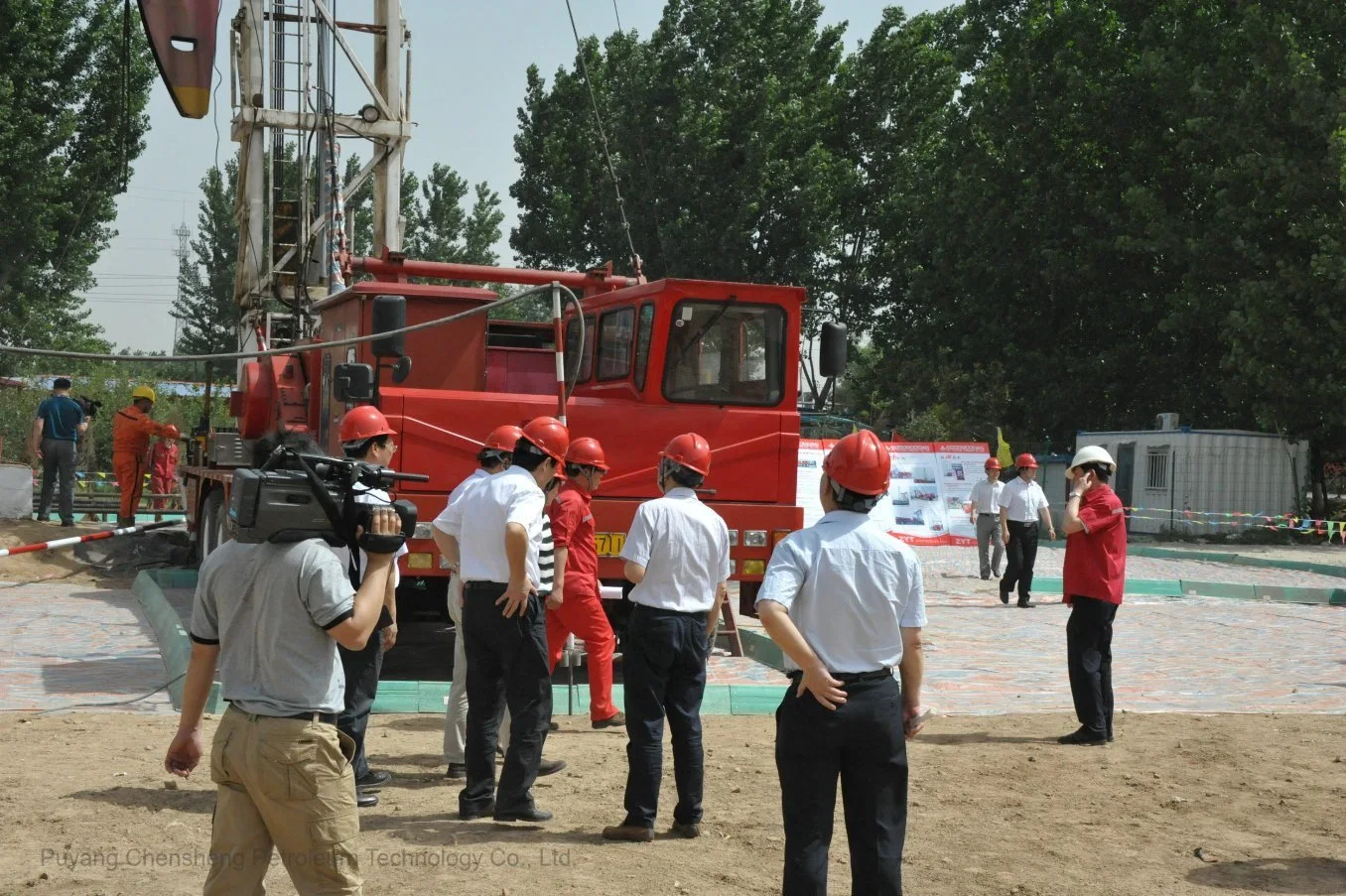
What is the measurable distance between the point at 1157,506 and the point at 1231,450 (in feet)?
6.52

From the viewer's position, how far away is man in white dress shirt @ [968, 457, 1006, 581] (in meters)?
20.0

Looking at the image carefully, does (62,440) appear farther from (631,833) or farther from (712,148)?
(712,148)

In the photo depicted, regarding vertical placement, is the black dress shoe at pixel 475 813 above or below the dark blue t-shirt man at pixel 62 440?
below

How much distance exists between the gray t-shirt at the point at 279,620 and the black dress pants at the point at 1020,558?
14151 millimetres

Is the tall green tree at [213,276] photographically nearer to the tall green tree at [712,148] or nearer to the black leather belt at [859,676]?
the tall green tree at [712,148]

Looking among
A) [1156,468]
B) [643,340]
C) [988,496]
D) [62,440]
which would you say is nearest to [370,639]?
[643,340]

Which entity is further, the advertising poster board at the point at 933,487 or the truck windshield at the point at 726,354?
the advertising poster board at the point at 933,487

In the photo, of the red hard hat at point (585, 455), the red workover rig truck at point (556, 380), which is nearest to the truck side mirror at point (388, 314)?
the red workover rig truck at point (556, 380)

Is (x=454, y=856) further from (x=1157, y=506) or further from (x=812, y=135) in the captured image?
(x=812, y=135)

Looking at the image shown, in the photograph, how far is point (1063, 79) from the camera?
133ft

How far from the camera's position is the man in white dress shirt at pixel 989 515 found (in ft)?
65.7

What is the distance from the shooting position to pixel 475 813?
7.00m

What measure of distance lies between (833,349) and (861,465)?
691 centimetres

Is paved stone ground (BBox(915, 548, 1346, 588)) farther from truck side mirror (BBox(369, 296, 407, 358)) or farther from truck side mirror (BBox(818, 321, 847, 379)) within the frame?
truck side mirror (BBox(369, 296, 407, 358))
